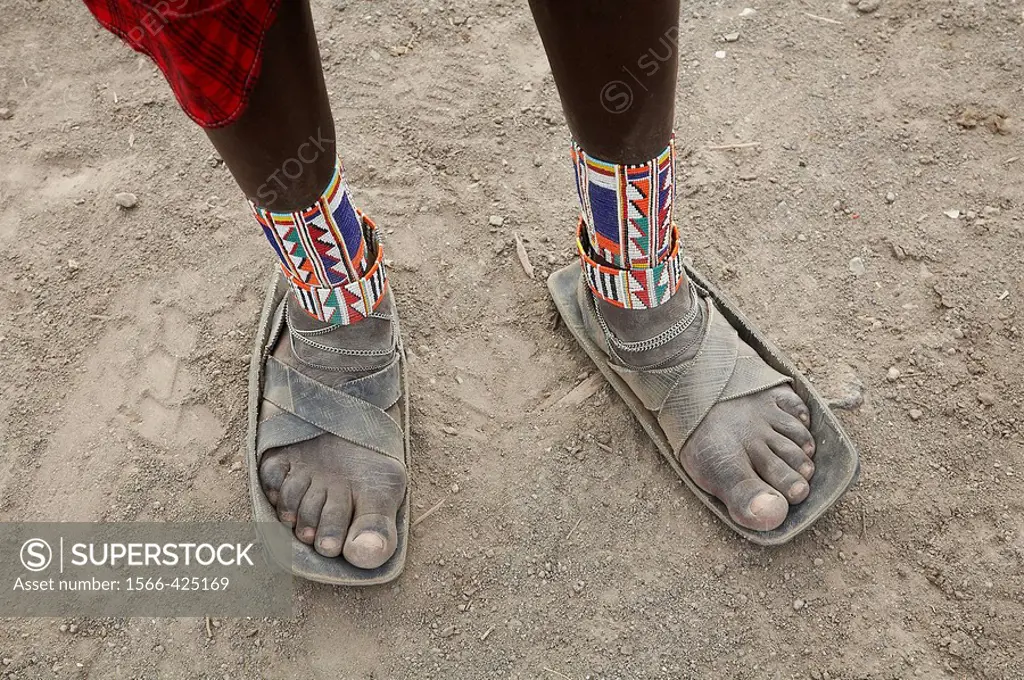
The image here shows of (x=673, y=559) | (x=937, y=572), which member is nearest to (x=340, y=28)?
(x=673, y=559)

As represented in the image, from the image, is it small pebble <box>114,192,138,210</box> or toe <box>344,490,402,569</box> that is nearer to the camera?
toe <box>344,490,402,569</box>

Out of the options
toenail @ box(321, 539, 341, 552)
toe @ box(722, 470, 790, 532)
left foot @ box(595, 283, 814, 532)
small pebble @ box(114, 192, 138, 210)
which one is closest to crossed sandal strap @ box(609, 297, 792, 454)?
left foot @ box(595, 283, 814, 532)

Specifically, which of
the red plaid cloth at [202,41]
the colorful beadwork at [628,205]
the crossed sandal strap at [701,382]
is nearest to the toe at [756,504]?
the crossed sandal strap at [701,382]

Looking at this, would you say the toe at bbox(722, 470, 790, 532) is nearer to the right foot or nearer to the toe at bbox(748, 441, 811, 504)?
the toe at bbox(748, 441, 811, 504)

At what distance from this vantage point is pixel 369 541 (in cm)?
121

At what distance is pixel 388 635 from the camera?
1225mm

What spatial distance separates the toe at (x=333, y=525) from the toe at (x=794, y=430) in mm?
680

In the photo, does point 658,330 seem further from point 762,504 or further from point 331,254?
point 331,254

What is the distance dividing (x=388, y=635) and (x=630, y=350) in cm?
58

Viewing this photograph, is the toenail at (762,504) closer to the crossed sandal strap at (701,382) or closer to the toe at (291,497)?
the crossed sandal strap at (701,382)

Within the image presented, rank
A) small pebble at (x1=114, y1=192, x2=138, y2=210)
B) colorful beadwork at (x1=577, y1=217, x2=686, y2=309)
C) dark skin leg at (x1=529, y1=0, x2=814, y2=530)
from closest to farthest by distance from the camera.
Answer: dark skin leg at (x1=529, y1=0, x2=814, y2=530) < colorful beadwork at (x1=577, y1=217, x2=686, y2=309) < small pebble at (x1=114, y1=192, x2=138, y2=210)

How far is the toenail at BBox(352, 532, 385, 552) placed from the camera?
3.96 ft

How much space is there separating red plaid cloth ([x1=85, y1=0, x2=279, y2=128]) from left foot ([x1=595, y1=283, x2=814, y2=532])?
68cm

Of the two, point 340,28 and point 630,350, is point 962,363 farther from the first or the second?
point 340,28
